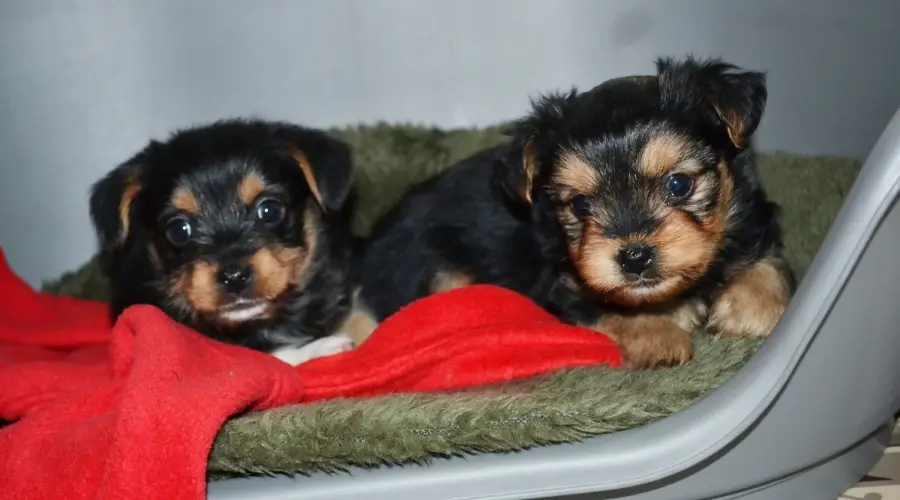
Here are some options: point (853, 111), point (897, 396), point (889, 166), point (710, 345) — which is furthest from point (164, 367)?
point (853, 111)

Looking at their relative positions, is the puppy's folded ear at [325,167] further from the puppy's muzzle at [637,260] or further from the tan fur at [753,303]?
the tan fur at [753,303]

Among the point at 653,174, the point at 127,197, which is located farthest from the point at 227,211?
the point at 653,174

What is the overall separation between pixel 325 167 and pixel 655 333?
1270mm

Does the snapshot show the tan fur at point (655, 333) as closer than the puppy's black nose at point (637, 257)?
No

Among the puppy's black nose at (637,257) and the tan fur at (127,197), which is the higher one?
the puppy's black nose at (637,257)

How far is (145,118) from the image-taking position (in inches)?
172

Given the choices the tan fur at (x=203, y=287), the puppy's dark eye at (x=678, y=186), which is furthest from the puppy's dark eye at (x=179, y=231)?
the puppy's dark eye at (x=678, y=186)

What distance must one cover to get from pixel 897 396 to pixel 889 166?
2.88 feet

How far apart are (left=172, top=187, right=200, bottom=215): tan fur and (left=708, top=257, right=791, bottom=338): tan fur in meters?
1.73

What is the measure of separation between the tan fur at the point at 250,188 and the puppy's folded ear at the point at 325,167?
19cm

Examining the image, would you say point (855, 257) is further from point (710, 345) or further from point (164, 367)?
point (164, 367)

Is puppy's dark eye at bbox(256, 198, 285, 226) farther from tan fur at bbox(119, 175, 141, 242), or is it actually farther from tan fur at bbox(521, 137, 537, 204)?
tan fur at bbox(521, 137, 537, 204)

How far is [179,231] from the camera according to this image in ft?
10.9

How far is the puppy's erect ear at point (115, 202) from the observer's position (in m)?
3.39
